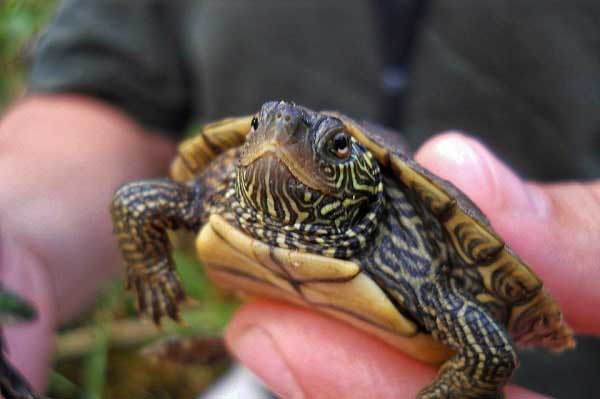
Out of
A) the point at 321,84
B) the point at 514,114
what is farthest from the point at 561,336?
the point at 321,84

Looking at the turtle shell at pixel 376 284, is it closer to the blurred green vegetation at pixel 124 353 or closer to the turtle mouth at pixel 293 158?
the turtle mouth at pixel 293 158

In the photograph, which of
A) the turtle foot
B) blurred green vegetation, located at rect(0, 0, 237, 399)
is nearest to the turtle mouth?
the turtle foot

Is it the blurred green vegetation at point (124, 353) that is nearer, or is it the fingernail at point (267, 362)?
the fingernail at point (267, 362)

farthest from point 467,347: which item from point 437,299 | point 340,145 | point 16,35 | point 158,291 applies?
point 16,35

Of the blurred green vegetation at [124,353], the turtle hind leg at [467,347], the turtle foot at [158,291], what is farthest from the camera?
the blurred green vegetation at [124,353]

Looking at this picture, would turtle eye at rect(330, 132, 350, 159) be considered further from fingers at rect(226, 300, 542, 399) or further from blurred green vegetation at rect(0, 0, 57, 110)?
blurred green vegetation at rect(0, 0, 57, 110)

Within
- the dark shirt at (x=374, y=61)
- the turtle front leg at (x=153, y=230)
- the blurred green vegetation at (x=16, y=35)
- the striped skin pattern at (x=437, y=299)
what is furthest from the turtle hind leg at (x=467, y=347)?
the blurred green vegetation at (x=16, y=35)
